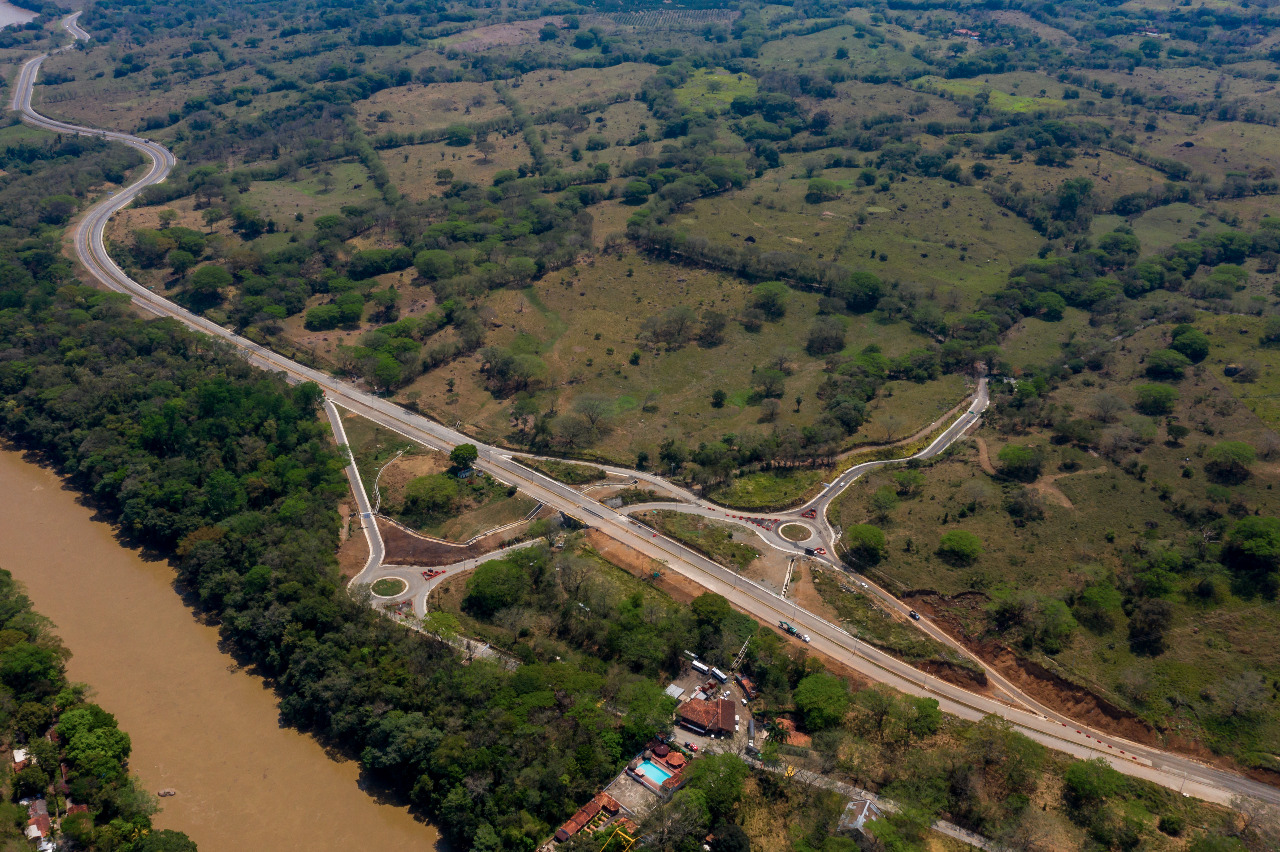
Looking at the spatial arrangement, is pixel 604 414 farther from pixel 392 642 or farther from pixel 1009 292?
pixel 1009 292

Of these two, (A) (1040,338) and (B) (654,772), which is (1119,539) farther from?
(A) (1040,338)

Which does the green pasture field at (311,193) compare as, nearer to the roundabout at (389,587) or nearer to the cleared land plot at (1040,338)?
the roundabout at (389,587)

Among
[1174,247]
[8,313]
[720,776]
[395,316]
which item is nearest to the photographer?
[720,776]

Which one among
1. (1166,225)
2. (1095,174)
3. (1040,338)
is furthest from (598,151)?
(1166,225)

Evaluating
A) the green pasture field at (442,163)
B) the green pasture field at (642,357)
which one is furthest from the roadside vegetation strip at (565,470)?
the green pasture field at (442,163)

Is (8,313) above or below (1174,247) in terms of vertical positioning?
above

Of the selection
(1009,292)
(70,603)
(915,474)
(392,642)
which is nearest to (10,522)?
(70,603)

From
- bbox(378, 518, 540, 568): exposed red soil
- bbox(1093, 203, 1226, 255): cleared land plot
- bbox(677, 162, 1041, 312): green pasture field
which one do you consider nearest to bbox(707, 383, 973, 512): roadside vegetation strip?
bbox(378, 518, 540, 568): exposed red soil

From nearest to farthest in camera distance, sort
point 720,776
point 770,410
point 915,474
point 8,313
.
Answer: point 720,776 → point 915,474 → point 770,410 → point 8,313
